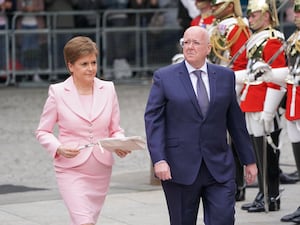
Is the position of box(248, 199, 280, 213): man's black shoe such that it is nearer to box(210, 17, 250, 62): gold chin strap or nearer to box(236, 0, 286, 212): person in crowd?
box(236, 0, 286, 212): person in crowd

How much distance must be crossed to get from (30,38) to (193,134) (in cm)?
1434

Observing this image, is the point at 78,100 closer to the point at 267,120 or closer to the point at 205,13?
the point at 267,120

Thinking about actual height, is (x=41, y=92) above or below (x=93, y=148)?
below

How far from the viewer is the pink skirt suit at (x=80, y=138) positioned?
7316mm

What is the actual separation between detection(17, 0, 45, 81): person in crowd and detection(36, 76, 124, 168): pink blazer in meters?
14.0

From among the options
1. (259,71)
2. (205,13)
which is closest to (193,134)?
(259,71)

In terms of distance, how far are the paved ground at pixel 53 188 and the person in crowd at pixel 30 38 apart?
3.65 m

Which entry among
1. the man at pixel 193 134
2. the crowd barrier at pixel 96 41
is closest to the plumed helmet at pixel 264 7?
the man at pixel 193 134

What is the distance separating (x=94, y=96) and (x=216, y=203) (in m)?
1.06

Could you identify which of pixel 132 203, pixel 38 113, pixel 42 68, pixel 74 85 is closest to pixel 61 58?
pixel 42 68

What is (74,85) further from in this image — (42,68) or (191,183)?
(42,68)

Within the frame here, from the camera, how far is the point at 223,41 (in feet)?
34.2

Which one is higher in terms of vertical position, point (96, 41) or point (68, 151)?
point (68, 151)

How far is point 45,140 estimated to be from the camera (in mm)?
7340
